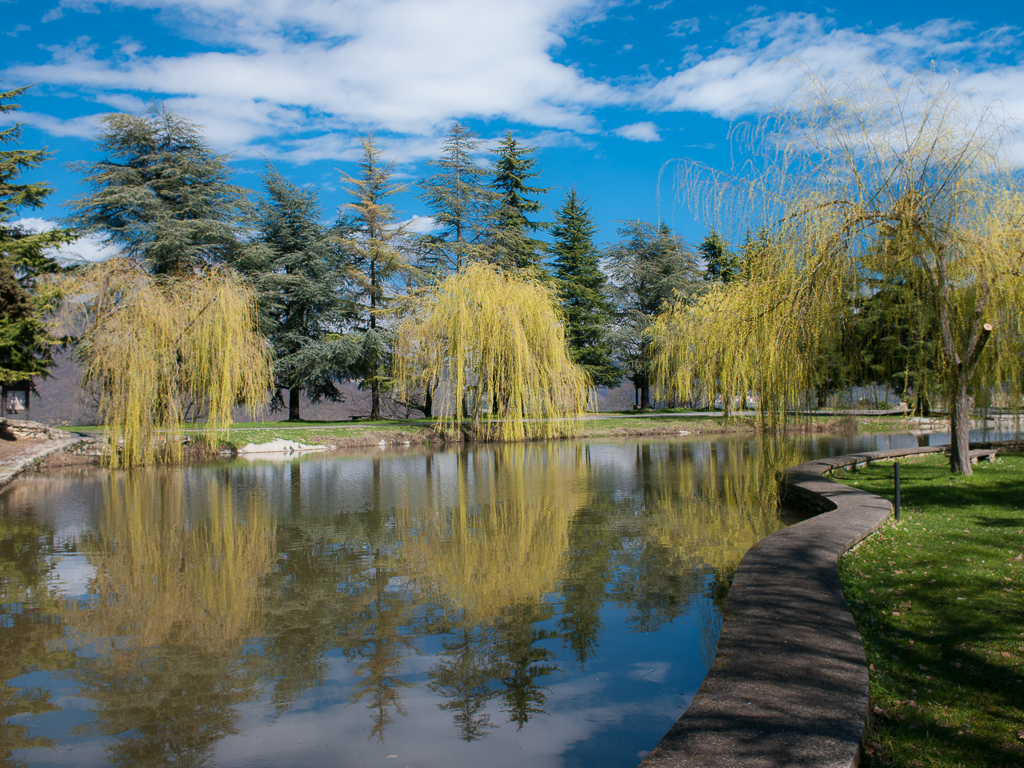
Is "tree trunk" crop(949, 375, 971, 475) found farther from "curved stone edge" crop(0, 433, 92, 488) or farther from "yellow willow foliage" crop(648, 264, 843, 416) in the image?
"curved stone edge" crop(0, 433, 92, 488)

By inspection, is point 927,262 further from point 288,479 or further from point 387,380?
point 387,380

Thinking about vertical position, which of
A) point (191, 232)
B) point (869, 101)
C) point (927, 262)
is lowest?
→ point (927, 262)

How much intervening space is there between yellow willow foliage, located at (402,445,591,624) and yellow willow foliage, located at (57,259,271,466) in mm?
8783

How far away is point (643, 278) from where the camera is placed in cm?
3688

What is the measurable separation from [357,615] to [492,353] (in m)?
16.3

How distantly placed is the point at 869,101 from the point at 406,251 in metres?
23.2

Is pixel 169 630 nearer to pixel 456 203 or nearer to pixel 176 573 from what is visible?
pixel 176 573

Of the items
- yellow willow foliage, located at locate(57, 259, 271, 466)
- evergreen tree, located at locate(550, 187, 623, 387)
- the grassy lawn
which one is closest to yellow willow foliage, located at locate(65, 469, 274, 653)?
the grassy lawn

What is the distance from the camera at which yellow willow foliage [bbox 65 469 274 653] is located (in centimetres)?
510

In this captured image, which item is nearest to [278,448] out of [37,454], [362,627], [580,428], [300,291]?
[37,454]

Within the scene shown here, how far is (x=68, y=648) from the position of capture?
188 inches

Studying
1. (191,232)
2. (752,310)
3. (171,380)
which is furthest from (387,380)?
(752,310)

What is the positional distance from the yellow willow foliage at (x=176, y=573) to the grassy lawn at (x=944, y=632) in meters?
4.23

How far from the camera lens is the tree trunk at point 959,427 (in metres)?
9.62
